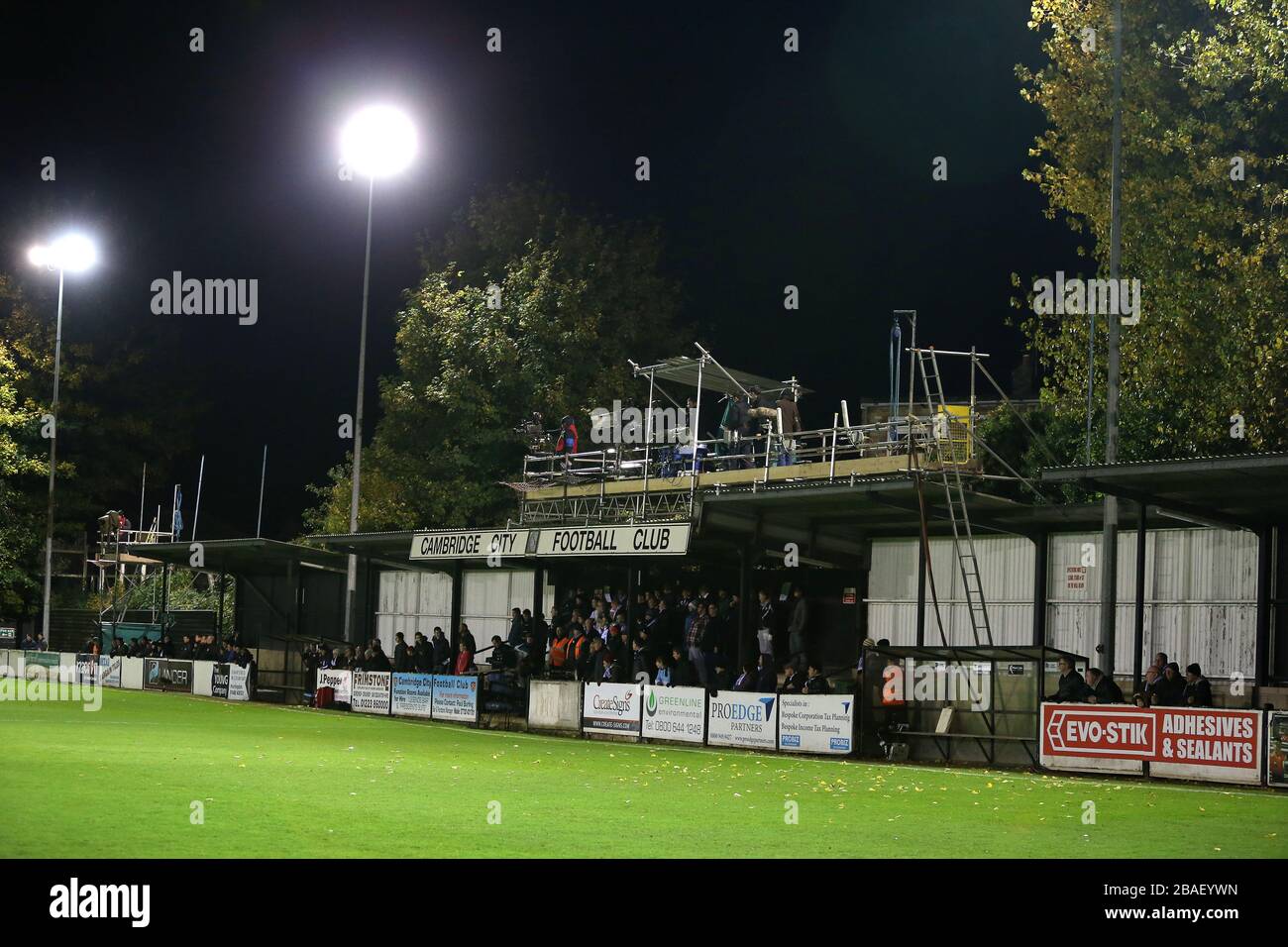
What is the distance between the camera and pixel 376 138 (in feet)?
136

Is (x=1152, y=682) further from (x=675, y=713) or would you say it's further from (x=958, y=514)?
(x=675, y=713)

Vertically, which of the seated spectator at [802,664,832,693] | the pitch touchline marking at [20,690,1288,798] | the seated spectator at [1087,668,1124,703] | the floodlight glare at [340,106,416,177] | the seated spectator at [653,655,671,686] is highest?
the floodlight glare at [340,106,416,177]

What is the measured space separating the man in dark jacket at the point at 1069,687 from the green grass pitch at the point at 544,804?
1.47 m

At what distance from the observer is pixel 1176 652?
27500mm

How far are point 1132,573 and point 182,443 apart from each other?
57620 millimetres

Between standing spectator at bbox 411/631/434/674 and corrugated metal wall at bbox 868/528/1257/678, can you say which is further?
standing spectator at bbox 411/631/434/674

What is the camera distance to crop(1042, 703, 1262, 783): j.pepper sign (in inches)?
772

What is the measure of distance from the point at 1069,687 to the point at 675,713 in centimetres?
730

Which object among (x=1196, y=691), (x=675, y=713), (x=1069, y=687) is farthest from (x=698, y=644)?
(x=1196, y=691)

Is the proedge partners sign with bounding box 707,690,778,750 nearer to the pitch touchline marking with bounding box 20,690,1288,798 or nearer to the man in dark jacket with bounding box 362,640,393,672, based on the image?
the pitch touchline marking with bounding box 20,690,1288,798

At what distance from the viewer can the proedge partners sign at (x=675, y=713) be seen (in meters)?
26.5

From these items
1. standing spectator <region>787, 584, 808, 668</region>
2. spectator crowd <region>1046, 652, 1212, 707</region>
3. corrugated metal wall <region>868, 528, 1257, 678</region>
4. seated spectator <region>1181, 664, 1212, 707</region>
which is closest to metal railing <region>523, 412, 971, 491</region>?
corrugated metal wall <region>868, 528, 1257, 678</region>

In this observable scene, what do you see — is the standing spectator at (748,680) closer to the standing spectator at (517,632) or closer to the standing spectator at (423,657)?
the standing spectator at (517,632)

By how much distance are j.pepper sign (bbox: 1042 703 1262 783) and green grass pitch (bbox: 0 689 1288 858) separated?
601mm
